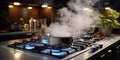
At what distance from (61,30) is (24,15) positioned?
1.65 m

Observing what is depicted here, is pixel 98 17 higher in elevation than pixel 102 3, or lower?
lower

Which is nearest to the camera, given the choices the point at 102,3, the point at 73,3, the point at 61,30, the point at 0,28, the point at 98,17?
the point at 61,30

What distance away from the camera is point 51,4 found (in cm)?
291

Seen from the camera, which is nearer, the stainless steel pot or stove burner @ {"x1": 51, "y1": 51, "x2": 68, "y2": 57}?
stove burner @ {"x1": 51, "y1": 51, "x2": 68, "y2": 57}

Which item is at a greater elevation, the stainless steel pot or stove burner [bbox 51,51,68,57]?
the stainless steel pot

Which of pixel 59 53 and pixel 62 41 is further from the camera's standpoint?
pixel 62 41

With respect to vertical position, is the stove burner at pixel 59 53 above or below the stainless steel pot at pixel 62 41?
below

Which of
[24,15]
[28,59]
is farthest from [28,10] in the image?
[28,59]

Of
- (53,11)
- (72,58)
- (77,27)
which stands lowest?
(72,58)

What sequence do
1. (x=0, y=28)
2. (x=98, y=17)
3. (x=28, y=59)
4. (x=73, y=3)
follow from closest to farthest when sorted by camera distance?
1. (x=28, y=59)
2. (x=73, y=3)
3. (x=0, y=28)
4. (x=98, y=17)

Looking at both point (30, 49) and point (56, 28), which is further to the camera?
point (56, 28)

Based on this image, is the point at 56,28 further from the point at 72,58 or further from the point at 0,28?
the point at 0,28

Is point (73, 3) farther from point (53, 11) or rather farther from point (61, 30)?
point (53, 11)

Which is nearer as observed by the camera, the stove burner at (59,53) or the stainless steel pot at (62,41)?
the stove burner at (59,53)
